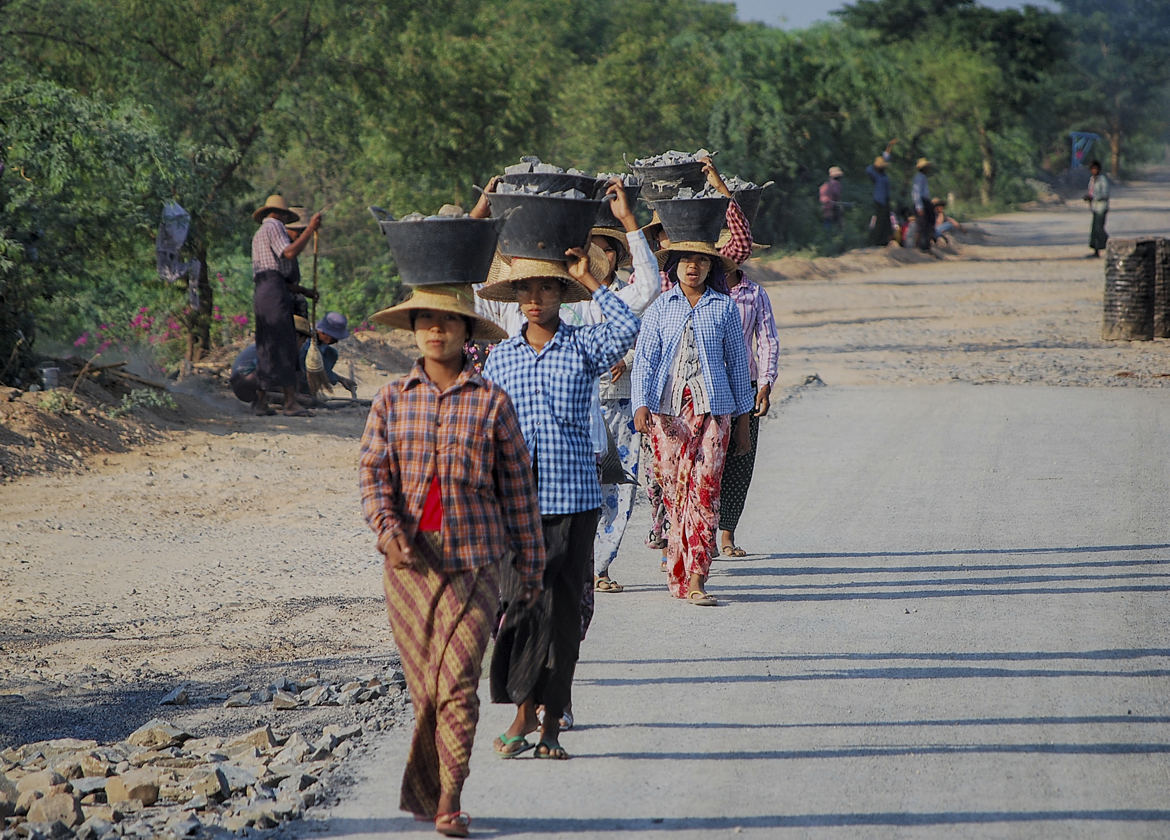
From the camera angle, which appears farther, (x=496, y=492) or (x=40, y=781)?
(x=40, y=781)

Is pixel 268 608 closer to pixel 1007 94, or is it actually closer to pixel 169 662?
pixel 169 662

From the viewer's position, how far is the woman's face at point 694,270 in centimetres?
673

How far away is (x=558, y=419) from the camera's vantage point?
4844 millimetres

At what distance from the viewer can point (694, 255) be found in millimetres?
6715

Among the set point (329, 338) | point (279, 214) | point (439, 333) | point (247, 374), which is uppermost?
point (279, 214)

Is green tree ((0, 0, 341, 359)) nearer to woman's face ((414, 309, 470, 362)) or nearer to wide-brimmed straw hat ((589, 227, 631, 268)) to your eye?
wide-brimmed straw hat ((589, 227, 631, 268))

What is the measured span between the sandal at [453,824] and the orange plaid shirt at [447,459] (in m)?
0.71

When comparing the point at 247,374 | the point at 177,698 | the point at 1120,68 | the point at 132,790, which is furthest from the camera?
the point at 1120,68

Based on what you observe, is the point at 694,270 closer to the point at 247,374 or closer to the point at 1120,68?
the point at 247,374

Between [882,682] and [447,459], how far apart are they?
243 centimetres

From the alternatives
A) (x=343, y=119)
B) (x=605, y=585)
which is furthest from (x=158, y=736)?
(x=343, y=119)

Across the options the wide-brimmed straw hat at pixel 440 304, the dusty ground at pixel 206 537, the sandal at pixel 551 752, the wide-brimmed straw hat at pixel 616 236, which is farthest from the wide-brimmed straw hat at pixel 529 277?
the dusty ground at pixel 206 537

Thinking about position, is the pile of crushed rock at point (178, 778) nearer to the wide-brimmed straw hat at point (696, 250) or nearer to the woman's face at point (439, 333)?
the woman's face at point (439, 333)

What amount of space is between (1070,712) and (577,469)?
7.03 feet
